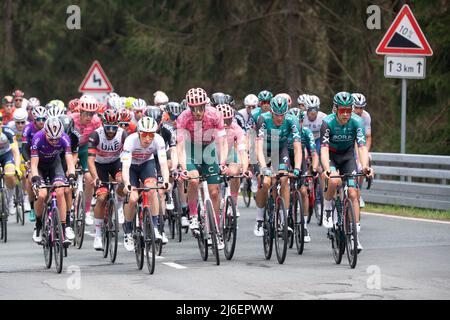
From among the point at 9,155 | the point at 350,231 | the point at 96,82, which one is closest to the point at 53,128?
the point at 9,155

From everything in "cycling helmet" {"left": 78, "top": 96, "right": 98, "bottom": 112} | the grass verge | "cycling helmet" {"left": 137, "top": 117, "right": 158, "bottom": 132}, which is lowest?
the grass verge

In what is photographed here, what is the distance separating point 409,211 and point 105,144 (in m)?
6.74

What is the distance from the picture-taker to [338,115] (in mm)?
14625

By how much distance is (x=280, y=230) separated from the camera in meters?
14.3

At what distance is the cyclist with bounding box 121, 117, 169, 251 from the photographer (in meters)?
13.9

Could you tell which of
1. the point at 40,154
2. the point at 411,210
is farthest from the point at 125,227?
the point at 411,210

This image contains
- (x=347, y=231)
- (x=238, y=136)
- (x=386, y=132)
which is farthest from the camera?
(x=386, y=132)

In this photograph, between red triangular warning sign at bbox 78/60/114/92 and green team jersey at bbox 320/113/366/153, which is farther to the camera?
red triangular warning sign at bbox 78/60/114/92

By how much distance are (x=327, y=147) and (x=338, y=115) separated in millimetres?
474

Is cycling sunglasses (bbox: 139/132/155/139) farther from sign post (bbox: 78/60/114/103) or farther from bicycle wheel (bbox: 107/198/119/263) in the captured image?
sign post (bbox: 78/60/114/103)

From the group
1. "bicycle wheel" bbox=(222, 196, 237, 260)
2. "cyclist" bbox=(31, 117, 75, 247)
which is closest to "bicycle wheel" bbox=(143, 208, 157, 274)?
"bicycle wheel" bbox=(222, 196, 237, 260)

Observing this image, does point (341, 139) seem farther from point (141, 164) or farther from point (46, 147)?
point (46, 147)

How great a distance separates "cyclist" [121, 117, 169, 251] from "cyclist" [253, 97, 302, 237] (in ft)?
4.45
